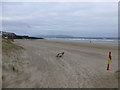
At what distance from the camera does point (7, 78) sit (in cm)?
558

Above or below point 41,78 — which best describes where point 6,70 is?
above


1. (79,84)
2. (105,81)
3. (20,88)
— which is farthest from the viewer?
(105,81)

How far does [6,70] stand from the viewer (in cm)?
620

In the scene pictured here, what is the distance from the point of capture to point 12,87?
4.98 metres

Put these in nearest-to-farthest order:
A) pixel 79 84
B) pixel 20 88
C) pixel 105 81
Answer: pixel 20 88 → pixel 79 84 → pixel 105 81

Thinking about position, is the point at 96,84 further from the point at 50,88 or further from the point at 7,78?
the point at 7,78

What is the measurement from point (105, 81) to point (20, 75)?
367 cm

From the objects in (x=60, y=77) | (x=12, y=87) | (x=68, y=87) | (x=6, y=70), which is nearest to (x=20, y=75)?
(x=6, y=70)

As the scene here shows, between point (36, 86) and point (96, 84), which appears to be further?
point (96, 84)

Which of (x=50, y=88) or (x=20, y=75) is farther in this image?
(x=20, y=75)

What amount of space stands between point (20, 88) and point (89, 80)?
288cm

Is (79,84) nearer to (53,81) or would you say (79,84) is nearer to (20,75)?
(53,81)

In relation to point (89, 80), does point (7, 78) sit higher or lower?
higher

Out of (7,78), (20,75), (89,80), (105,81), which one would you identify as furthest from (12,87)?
(105,81)
